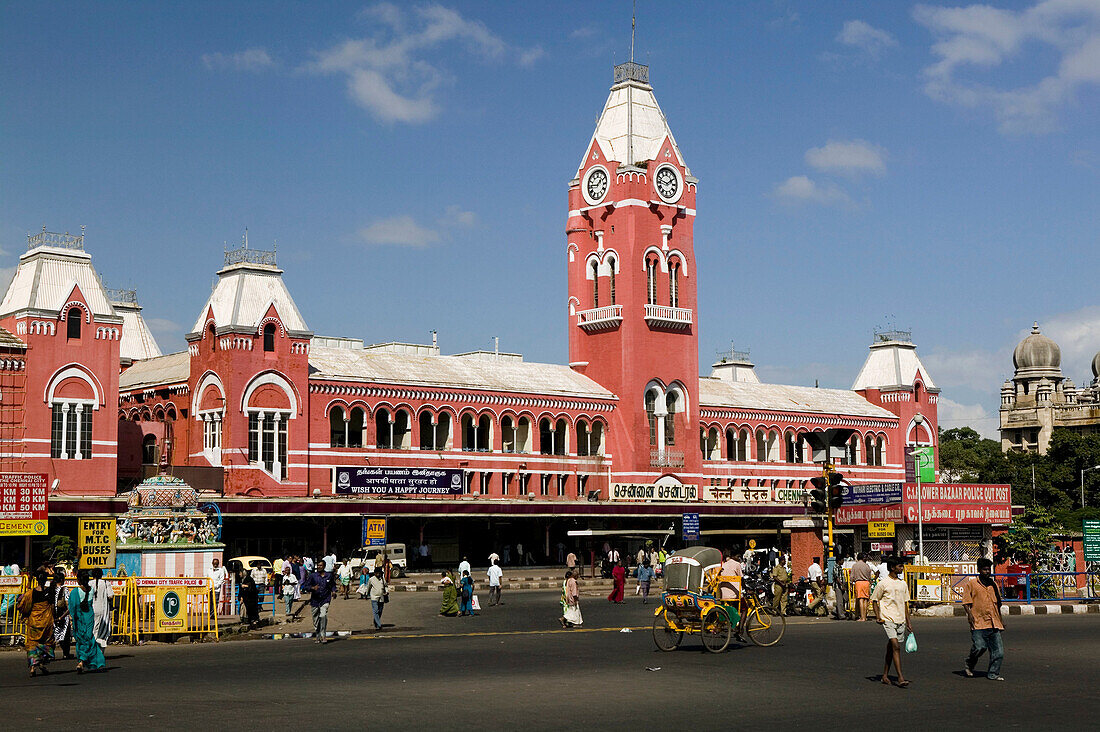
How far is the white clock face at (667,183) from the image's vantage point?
76.0 metres

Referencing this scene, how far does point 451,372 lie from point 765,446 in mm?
22527

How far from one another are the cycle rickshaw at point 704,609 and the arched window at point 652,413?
48425 millimetres

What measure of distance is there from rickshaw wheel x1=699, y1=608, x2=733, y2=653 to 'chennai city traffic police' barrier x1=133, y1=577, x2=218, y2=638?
452 inches

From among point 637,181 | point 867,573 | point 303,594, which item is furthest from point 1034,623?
point 637,181

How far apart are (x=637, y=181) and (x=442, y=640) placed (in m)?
48.2

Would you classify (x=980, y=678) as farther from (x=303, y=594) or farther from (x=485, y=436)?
(x=485, y=436)

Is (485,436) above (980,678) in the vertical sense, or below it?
above

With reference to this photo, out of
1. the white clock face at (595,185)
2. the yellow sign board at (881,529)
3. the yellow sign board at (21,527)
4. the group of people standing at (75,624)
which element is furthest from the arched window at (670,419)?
the group of people standing at (75,624)

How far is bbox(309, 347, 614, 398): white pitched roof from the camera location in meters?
66.1

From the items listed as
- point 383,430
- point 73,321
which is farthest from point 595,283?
point 73,321

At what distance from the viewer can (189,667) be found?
78.0ft

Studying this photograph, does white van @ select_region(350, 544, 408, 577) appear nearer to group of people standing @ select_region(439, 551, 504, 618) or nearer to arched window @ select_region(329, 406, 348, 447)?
arched window @ select_region(329, 406, 348, 447)

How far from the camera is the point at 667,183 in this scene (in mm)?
76500

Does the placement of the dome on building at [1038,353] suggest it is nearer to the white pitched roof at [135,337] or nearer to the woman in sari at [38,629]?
the white pitched roof at [135,337]
